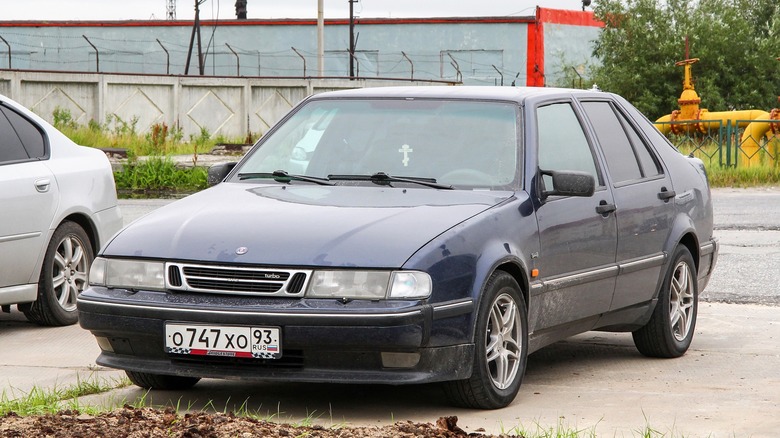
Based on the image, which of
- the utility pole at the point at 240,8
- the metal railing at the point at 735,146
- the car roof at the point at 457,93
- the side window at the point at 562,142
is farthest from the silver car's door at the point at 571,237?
the utility pole at the point at 240,8

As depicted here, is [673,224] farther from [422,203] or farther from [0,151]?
[0,151]

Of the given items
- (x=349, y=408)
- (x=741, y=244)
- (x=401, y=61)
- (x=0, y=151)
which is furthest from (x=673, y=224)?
(x=401, y=61)

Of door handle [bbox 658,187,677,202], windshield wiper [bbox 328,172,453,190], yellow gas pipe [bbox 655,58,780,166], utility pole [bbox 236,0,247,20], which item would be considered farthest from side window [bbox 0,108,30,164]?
utility pole [bbox 236,0,247,20]

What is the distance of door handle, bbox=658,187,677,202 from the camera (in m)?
7.64

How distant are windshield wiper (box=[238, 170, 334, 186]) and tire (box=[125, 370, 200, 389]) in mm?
1112

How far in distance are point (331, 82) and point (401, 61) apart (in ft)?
38.1

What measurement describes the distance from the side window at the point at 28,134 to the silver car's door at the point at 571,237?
3.59 meters

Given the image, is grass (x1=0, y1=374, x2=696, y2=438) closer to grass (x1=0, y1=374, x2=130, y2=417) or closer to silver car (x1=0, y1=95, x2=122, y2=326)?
grass (x1=0, y1=374, x2=130, y2=417)

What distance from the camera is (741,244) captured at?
1409 cm

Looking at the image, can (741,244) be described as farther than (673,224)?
Yes

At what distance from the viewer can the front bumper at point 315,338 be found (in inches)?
209

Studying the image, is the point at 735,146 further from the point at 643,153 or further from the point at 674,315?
the point at 674,315

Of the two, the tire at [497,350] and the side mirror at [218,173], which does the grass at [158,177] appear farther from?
the tire at [497,350]

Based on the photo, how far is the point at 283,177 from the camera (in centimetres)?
671
